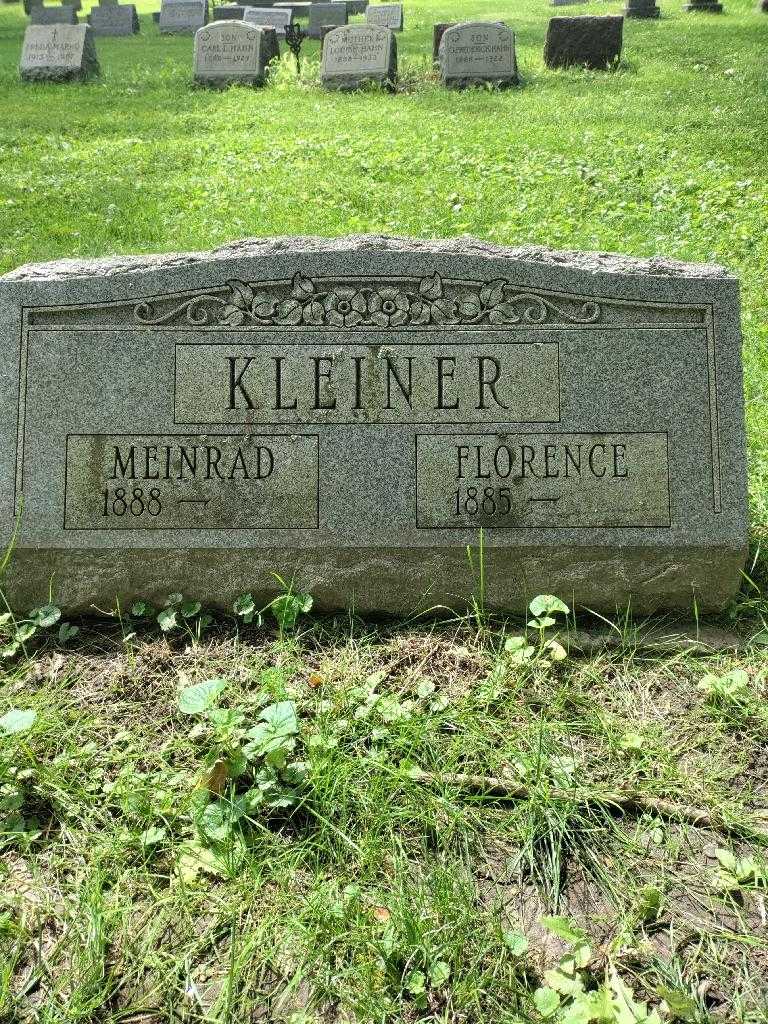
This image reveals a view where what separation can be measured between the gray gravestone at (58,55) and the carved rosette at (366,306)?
1391 cm

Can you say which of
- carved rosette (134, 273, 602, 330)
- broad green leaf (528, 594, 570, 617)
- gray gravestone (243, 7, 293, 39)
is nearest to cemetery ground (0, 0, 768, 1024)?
broad green leaf (528, 594, 570, 617)

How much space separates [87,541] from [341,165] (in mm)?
6526

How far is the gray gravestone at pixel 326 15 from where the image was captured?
2184 cm

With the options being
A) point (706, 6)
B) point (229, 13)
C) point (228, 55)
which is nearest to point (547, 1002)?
point (228, 55)

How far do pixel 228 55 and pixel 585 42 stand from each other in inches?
226

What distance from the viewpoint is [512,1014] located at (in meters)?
1.84

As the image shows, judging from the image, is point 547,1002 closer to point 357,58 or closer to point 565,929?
point 565,929

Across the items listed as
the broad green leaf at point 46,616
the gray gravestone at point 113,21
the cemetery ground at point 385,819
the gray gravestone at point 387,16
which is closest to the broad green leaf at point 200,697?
the cemetery ground at point 385,819

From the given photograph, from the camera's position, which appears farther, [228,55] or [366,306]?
[228,55]

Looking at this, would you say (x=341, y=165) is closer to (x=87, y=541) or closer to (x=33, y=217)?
(x=33, y=217)

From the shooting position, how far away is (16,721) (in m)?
2.38

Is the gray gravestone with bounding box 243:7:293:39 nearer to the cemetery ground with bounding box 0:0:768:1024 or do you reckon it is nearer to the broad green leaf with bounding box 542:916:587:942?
the cemetery ground with bounding box 0:0:768:1024

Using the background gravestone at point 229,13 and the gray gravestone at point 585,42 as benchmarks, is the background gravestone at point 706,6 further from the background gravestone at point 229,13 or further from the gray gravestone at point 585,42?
the background gravestone at point 229,13

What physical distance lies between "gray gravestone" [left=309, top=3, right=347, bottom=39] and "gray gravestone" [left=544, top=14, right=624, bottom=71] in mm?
10233
